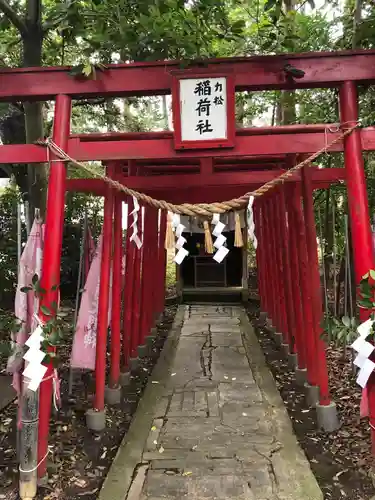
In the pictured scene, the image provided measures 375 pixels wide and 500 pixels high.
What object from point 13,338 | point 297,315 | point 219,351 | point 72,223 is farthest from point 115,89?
point 72,223

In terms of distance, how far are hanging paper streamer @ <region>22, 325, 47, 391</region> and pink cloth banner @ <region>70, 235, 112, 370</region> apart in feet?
5.96

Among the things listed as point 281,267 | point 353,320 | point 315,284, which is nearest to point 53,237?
point 353,320

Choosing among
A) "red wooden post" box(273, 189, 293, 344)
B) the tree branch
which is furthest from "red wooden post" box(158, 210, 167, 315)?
the tree branch

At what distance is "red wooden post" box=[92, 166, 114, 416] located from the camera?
5.25 meters

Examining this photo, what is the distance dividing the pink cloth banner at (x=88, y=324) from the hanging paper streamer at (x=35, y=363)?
71.5 inches

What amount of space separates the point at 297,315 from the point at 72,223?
294 inches

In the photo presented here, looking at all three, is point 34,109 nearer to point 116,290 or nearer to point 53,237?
point 116,290

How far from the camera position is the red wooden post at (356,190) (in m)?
3.87

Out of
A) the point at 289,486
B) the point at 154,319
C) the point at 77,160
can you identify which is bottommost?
the point at 289,486

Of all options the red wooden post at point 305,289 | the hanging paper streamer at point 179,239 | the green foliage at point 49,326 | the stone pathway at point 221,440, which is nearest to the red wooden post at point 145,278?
the stone pathway at point 221,440

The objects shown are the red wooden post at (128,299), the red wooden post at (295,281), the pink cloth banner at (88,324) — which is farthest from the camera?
the red wooden post at (128,299)

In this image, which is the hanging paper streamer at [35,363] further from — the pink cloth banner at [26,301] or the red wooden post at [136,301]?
the red wooden post at [136,301]

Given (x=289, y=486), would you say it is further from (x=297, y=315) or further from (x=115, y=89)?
(x=115, y=89)

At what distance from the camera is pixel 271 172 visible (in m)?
5.91
